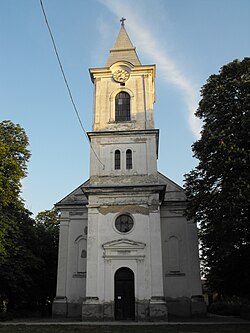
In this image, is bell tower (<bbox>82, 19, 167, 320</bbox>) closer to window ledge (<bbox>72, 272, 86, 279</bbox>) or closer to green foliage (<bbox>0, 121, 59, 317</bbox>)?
window ledge (<bbox>72, 272, 86, 279</bbox>)

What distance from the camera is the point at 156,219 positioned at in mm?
23156

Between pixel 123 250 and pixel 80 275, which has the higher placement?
pixel 123 250

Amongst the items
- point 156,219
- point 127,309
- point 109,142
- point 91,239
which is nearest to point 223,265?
point 156,219

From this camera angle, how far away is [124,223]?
23625 millimetres

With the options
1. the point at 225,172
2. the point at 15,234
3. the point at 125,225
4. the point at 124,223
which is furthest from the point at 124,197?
the point at 15,234

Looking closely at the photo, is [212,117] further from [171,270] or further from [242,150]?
[171,270]

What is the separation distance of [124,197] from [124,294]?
6035 millimetres

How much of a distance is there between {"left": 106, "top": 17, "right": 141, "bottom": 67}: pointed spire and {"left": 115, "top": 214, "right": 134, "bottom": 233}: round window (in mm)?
12016

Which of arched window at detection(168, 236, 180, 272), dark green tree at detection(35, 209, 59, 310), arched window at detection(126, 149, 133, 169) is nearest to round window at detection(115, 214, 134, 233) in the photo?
arched window at detection(126, 149, 133, 169)

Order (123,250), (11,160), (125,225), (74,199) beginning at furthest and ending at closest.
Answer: (74,199) < (11,160) < (125,225) < (123,250)

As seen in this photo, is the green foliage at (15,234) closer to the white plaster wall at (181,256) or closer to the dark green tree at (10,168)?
the dark green tree at (10,168)

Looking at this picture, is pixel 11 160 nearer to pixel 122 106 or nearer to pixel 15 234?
pixel 15 234

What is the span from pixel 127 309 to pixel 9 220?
10100mm

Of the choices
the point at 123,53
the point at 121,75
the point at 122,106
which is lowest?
the point at 122,106
